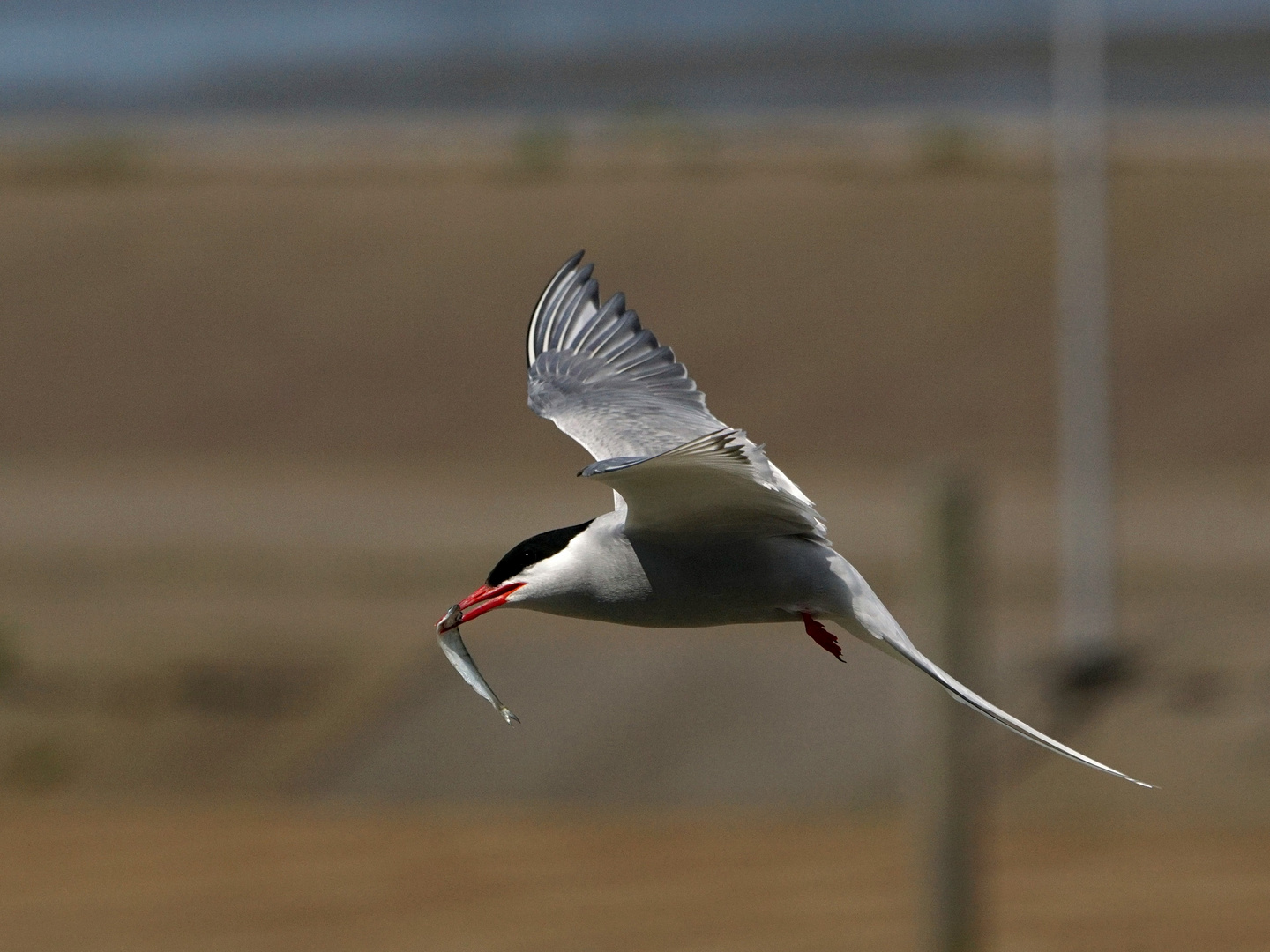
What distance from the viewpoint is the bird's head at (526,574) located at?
129 inches

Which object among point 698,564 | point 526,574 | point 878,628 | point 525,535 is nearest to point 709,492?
point 698,564

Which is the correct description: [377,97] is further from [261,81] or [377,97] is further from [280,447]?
[280,447]

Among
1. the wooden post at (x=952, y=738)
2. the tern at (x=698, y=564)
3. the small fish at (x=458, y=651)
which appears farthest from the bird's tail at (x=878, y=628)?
the wooden post at (x=952, y=738)

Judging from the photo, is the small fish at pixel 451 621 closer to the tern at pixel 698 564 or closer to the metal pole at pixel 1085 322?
the tern at pixel 698 564

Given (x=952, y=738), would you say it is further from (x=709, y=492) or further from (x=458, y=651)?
(x=458, y=651)

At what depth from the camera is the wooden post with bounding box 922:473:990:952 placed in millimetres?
8852

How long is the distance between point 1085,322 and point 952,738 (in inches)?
509

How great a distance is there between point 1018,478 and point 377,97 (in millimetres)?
46949

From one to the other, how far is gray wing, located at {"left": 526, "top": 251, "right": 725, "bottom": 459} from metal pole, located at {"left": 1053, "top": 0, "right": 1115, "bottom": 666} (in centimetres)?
1546

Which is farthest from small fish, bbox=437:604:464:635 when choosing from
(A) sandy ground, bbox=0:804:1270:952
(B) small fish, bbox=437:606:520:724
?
(A) sandy ground, bbox=0:804:1270:952

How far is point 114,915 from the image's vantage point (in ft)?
62.1

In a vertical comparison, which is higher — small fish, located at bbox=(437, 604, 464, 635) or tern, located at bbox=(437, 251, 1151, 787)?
tern, located at bbox=(437, 251, 1151, 787)

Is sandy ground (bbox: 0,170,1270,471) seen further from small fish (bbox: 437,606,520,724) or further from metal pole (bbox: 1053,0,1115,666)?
small fish (bbox: 437,606,520,724)

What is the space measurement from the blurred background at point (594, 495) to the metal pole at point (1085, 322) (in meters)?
0.83
